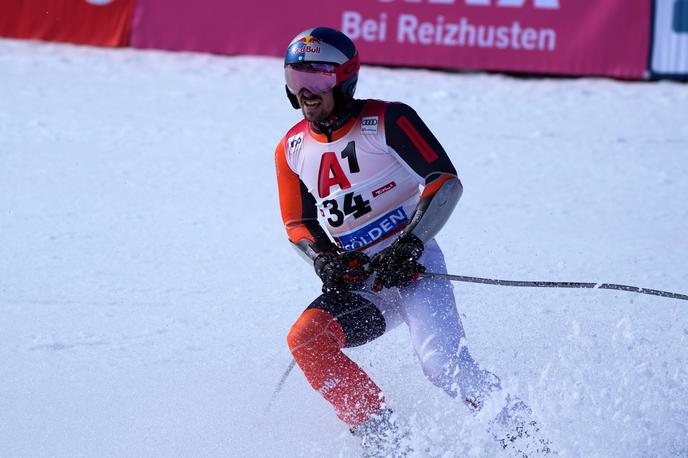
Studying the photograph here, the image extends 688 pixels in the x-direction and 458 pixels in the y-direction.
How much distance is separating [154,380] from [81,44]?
273 inches

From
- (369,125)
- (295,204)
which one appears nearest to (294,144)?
(295,204)

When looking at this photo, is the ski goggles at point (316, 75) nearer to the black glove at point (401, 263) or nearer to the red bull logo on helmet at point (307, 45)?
the red bull logo on helmet at point (307, 45)

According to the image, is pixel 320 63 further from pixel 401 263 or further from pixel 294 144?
pixel 401 263

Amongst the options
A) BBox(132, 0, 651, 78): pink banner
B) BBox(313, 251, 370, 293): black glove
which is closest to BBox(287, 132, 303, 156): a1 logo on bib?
BBox(313, 251, 370, 293): black glove

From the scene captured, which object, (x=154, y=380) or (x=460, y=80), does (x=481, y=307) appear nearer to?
(x=154, y=380)

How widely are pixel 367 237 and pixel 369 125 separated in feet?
1.45

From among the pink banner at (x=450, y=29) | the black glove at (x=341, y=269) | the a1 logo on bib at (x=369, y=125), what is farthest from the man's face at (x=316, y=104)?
the pink banner at (x=450, y=29)

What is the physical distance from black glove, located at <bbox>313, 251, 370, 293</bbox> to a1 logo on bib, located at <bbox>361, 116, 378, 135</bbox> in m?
0.44

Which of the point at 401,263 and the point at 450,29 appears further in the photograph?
the point at 450,29

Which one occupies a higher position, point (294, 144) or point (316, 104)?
point (316, 104)

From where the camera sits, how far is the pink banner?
9.87 m

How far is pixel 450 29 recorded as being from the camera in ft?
32.9

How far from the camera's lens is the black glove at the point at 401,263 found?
3.34 meters

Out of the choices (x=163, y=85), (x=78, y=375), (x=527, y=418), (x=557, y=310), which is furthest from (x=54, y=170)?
(x=527, y=418)
